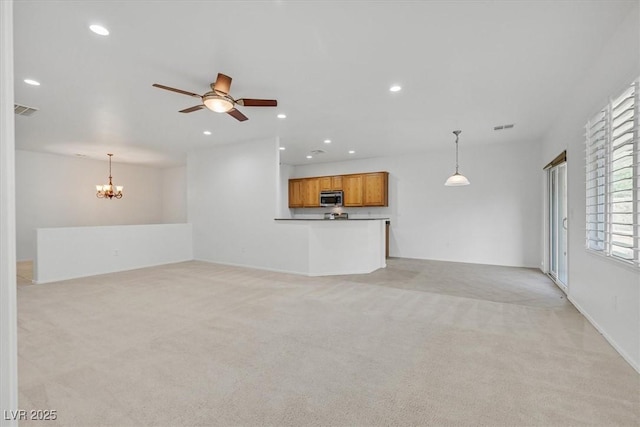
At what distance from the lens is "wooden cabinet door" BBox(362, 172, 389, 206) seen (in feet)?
25.1

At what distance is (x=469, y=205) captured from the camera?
6.88 m

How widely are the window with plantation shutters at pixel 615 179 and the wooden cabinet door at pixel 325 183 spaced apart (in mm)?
5962

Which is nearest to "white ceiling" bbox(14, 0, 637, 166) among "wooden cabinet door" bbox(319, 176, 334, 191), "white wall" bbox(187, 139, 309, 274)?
A: "white wall" bbox(187, 139, 309, 274)

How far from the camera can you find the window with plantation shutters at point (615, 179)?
86.8 inches

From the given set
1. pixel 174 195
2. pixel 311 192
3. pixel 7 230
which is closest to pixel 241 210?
pixel 311 192

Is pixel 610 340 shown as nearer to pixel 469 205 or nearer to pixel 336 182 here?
pixel 469 205

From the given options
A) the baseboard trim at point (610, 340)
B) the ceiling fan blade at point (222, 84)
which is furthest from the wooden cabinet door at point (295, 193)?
the baseboard trim at point (610, 340)

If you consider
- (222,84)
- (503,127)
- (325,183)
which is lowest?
(325,183)

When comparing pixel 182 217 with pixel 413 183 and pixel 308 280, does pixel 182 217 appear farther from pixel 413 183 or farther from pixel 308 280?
pixel 413 183

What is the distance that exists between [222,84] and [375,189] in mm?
5435

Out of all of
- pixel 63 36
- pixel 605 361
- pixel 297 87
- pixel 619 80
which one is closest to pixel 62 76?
pixel 63 36

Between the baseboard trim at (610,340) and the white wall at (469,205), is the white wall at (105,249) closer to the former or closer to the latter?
the white wall at (469,205)

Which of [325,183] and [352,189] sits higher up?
[325,183]

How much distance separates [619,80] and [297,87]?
3148mm
